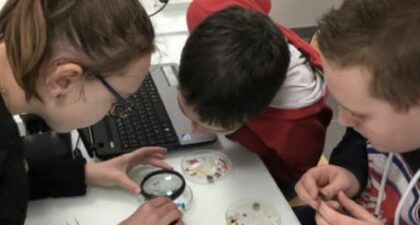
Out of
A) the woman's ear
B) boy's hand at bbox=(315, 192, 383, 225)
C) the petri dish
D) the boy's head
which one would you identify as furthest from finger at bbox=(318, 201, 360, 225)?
the woman's ear

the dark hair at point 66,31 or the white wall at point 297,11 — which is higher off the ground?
the dark hair at point 66,31

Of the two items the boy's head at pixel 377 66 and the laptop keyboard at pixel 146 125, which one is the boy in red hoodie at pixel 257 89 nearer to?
the laptop keyboard at pixel 146 125

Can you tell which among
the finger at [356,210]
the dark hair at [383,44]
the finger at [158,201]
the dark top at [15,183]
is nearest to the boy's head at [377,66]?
the dark hair at [383,44]

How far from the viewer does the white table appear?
0.88 meters

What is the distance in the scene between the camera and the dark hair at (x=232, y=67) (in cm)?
94

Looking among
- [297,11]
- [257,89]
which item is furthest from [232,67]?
[297,11]

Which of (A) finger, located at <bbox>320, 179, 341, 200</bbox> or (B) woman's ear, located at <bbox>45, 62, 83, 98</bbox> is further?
(A) finger, located at <bbox>320, 179, 341, 200</bbox>

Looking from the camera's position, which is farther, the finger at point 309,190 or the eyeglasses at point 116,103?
the finger at point 309,190

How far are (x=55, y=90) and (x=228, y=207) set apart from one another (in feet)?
1.20

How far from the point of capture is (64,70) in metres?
0.72

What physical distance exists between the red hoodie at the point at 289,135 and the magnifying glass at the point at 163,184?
0.19m

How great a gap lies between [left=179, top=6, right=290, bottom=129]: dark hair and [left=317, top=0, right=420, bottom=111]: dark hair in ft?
0.70

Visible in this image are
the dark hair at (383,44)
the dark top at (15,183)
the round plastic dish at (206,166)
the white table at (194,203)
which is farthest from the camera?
the round plastic dish at (206,166)

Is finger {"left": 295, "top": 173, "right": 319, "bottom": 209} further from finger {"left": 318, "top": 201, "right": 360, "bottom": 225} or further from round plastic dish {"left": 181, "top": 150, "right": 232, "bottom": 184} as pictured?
round plastic dish {"left": 181, "top": 150, "right": 232, "bottom": 184}
